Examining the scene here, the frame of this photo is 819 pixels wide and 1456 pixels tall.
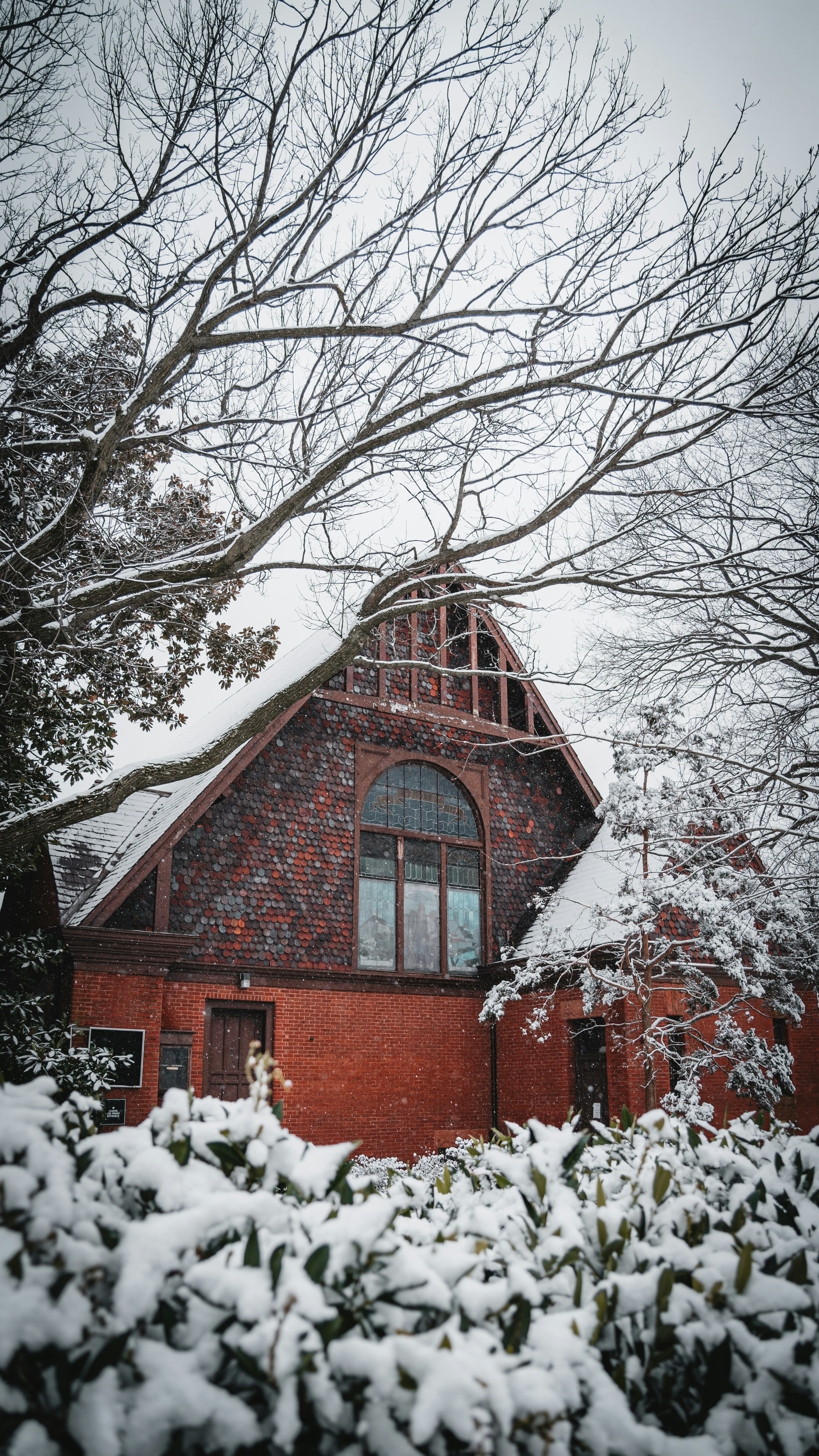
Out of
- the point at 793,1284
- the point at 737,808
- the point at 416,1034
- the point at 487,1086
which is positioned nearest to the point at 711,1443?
the point at 793,1284

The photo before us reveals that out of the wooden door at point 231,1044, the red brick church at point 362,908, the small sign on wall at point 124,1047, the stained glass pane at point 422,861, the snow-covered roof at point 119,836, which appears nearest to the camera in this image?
the small sign on wall at point 124,1047

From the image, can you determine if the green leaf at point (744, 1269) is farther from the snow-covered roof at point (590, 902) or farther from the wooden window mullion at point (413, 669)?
the wooden window mullion at point (413, 669)

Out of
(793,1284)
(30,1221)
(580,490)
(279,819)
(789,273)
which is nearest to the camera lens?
(30,1221)

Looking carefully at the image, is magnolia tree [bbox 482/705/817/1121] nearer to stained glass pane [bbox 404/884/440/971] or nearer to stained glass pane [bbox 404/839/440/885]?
stained glass pane [bbox 404/884/440/971]

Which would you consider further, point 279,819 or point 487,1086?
point 487,1086

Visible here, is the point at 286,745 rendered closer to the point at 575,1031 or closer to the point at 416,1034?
the point at 416,1034

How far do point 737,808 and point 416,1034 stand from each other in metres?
8.23

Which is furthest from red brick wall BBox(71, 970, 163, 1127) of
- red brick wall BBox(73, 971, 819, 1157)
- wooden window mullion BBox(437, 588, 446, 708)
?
wooden window mullion BBox(437, 588, 446, 708)

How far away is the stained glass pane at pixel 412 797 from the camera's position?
16.2 meters

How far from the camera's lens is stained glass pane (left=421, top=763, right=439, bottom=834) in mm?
16438

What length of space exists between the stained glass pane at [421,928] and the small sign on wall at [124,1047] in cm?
489

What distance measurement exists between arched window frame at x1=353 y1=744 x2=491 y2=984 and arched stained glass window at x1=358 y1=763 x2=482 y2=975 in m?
0.03

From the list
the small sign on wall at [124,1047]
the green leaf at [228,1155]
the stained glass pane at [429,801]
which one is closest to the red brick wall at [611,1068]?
the stained glass pane at [429,801]

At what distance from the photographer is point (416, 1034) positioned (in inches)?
600
